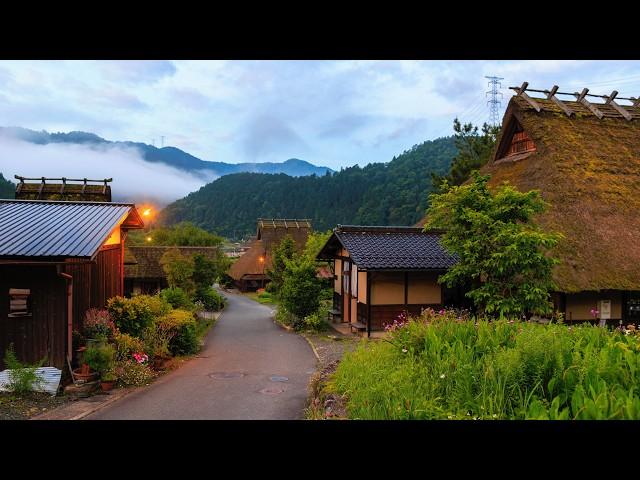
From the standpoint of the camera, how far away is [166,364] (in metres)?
12.9

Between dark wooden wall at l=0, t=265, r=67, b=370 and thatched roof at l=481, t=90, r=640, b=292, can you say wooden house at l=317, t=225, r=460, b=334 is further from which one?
dark wooden wall at l=0, t=265, r=67, b=370

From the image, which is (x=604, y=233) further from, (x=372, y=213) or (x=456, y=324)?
(x=372, y=213)

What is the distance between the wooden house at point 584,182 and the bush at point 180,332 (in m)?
11.1

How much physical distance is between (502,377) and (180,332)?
1171 cm

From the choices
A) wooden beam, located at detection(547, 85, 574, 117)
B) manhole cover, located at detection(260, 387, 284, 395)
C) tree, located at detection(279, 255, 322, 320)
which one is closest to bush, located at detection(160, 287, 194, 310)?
tree, located at detection(279, 255, 322, 320)

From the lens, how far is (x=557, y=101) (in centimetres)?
2080

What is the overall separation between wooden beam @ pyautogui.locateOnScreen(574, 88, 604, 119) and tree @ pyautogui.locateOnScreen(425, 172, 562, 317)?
1095 cm

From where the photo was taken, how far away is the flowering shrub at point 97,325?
36.7 ft

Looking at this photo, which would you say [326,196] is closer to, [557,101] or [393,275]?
[557,101]

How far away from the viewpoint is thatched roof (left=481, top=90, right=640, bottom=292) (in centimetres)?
1405

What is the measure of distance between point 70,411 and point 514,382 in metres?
7.63

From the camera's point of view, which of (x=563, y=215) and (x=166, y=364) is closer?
(x=166, y=364)

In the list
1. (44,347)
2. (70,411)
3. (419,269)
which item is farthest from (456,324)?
(419,269)
